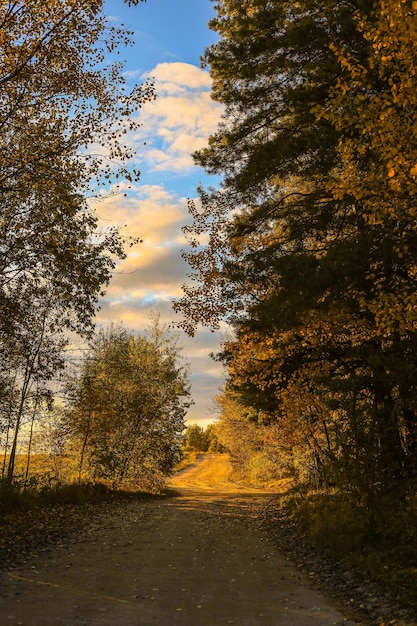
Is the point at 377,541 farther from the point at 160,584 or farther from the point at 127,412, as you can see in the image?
the point at 127,412

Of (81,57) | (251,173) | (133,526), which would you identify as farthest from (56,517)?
(81,57)

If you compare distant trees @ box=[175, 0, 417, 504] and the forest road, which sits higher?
distant trees @ box=[175, 0, 417, 504]

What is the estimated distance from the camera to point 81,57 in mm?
11938

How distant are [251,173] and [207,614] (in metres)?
10.6

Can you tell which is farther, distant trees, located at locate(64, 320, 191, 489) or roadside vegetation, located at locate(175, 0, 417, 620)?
distant trees, located at locate(64, 320, 191, 489)

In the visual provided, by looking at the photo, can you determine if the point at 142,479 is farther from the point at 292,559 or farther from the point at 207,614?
the point at 207,614

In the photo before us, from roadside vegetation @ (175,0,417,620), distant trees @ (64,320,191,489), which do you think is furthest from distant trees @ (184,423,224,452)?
roadside vegetation @ (175,0,417,620)

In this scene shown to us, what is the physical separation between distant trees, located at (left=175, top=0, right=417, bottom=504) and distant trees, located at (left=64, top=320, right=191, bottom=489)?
7.29m

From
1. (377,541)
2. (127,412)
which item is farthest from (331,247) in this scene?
(127,412)

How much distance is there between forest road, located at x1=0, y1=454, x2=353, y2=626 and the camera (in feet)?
20.1

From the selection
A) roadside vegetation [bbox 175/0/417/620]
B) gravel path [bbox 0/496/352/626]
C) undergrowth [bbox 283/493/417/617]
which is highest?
roadside vegetation [bbox 175/0/417/620]

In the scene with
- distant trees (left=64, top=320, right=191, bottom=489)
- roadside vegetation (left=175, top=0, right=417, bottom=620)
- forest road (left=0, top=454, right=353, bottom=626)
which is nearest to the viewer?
forest road (left=0, top=454, right=353, bottom=626)

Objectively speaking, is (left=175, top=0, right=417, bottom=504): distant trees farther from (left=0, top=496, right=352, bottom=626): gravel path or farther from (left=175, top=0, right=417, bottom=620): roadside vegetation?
(left=0, top=496, right=352, bottom=626): gravel path

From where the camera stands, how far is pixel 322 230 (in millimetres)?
12758
